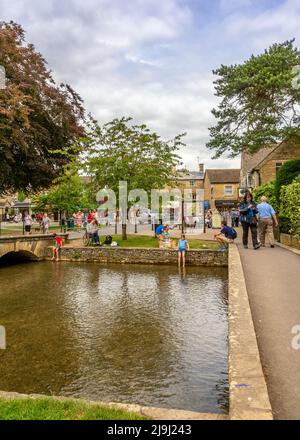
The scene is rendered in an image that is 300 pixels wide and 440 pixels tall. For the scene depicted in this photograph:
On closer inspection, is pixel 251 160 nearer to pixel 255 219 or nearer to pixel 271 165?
pixel 271 165

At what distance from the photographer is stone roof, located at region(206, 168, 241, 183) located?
60281 mm

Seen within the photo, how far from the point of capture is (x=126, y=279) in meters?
16.1

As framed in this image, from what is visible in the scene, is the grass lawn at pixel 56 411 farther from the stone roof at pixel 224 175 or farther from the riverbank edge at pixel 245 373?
the stone roof at pixel 224 175

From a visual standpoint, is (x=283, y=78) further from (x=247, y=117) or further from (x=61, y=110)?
(x=61, y=110)

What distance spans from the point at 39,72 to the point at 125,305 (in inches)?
765

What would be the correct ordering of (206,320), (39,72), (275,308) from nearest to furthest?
(275,308), (206,320), (39,72)

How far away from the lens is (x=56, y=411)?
13.0ft

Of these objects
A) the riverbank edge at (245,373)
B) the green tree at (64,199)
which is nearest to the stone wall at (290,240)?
the riverbank edge at (245,373)

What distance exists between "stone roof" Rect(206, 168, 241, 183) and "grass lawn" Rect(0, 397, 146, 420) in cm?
5757

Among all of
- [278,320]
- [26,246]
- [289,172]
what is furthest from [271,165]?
[278,320]

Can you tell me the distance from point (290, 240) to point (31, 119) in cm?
1794

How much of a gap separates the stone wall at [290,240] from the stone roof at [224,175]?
4369cm
